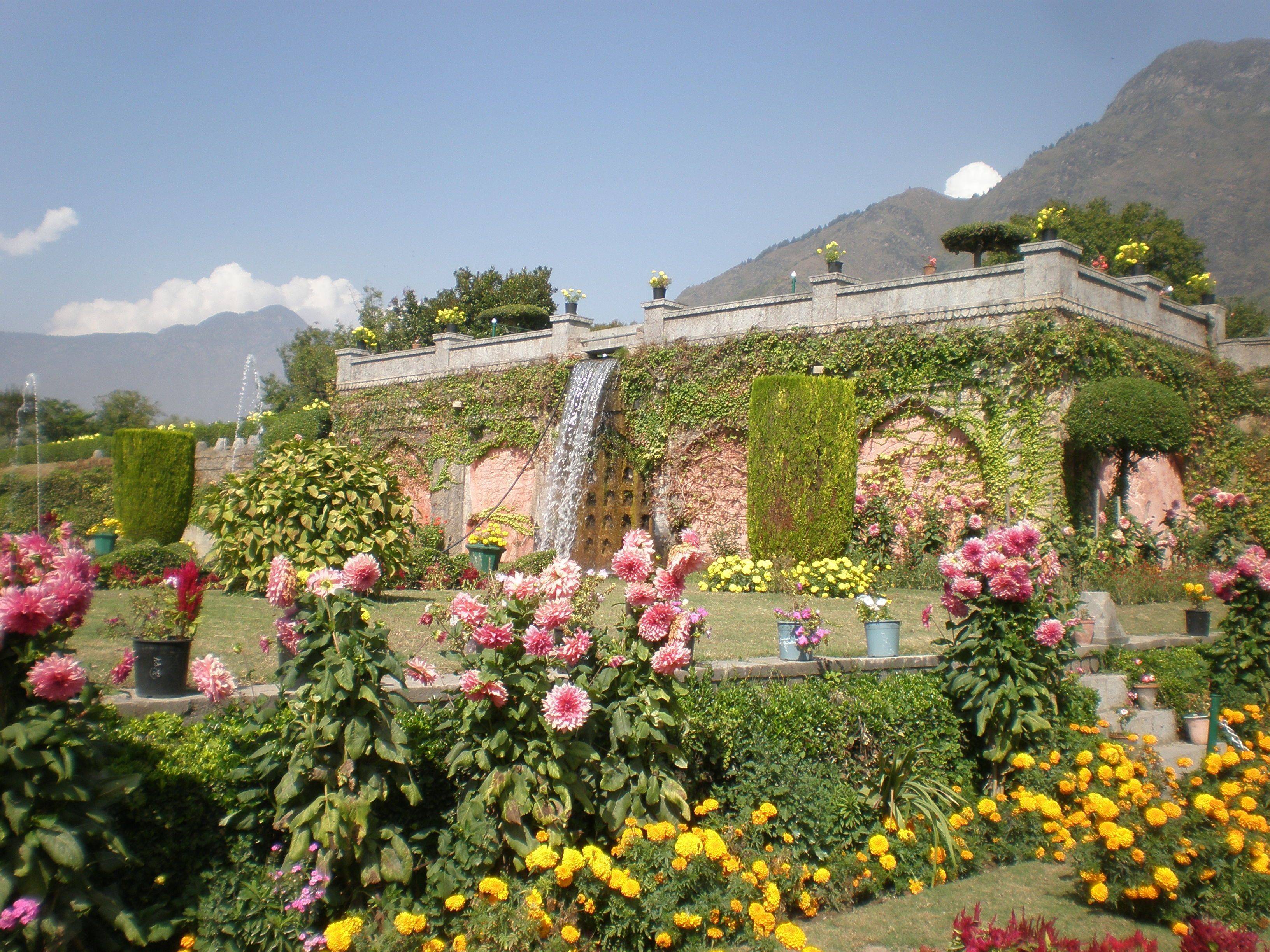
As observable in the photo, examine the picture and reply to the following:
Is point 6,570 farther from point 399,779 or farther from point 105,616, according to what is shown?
point 105,616

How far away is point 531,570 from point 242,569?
3.49 m

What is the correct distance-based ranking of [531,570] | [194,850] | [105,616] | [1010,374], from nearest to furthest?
[194,850]
[105,616]
[531,570]
[1010,374]

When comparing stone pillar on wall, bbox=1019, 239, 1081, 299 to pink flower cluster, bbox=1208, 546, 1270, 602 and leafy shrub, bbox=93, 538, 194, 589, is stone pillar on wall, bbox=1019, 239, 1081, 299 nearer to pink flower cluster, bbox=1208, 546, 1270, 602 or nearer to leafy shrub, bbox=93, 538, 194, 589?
pink flower cluster, bbox=1208, 546, 1270, 602

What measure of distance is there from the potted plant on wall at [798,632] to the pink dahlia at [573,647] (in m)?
2.41

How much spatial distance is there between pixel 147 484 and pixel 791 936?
1804 cm

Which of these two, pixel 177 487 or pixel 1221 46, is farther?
pixel 1221 46

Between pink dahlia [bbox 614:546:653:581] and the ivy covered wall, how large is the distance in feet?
32.5

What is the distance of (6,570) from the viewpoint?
342 centimetres

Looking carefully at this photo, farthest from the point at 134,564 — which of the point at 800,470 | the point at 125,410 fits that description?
the point at 125,410

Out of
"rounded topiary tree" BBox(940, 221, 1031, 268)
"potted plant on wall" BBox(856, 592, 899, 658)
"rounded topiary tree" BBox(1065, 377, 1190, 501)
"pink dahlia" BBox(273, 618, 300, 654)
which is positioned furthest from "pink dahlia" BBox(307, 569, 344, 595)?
"rounded topiary tree" BBox(940, 221, 1031, 268)

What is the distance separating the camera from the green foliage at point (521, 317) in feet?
85.1

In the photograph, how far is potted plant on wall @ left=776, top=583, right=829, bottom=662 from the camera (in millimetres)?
6195

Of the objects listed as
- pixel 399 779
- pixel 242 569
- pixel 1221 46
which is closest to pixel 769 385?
pixel 242 569

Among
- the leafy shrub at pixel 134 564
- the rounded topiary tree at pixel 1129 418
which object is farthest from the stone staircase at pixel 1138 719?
the leafy shrub at pixel 134 564
